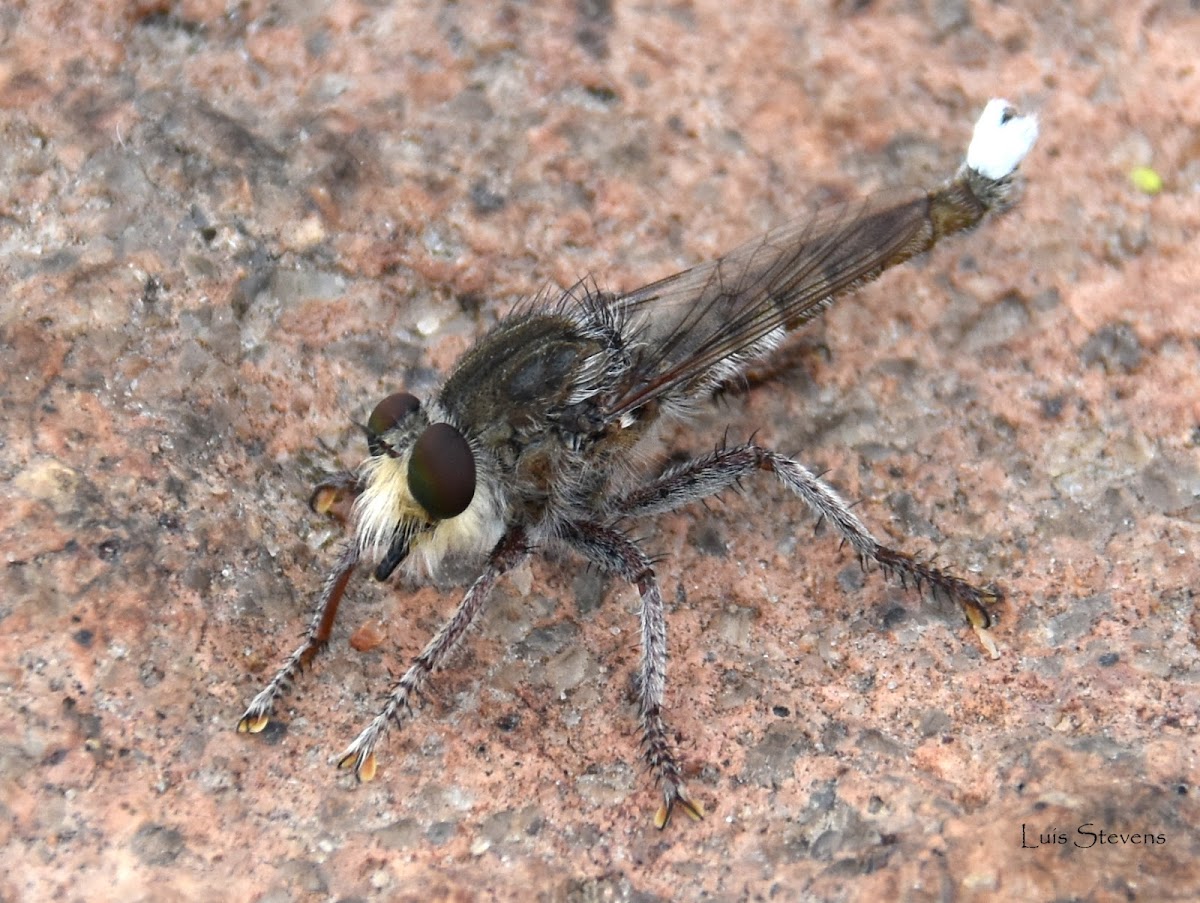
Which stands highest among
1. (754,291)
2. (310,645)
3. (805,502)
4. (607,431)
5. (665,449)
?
(754,291)

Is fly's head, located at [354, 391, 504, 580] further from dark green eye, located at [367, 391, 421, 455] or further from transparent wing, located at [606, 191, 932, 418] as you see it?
transparent wing, located at [606, 191, 932, 418]

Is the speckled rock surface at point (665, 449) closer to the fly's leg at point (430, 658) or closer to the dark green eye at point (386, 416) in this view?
the fly's leg at point (430, 658)

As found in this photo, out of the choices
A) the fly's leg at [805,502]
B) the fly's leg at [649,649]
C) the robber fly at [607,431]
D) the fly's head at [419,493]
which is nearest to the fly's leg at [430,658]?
the robber fly at [607,431]

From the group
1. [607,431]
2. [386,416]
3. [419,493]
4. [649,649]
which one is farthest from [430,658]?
[607,431]

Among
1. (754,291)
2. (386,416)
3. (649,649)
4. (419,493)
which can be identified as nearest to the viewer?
(419,493)

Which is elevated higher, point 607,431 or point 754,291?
point 754,291

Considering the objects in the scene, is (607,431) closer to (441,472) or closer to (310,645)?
(441,472)

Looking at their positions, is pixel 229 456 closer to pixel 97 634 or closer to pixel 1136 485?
pixel 97 634
